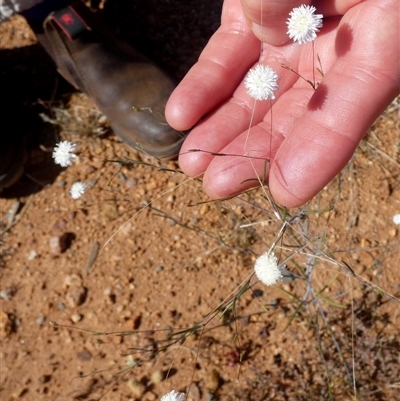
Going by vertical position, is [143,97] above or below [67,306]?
above

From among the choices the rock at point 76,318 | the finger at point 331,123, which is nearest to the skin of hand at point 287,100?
the finger at point 331,123

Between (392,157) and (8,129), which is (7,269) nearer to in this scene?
(8,129)

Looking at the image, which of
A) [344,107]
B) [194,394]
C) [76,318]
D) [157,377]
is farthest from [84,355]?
[344,107]

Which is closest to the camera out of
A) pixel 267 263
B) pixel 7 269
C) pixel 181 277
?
pixel 267 263

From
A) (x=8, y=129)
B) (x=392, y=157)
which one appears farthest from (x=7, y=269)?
(x=392, y=157)

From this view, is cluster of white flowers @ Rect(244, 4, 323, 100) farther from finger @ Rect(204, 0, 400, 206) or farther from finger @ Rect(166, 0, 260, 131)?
finger @ Rect(166, 0, 260, 131)

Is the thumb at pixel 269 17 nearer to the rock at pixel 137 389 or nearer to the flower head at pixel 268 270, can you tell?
the flower head at pixel 268 270

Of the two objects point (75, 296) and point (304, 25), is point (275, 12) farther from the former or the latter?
point (75, 296)
